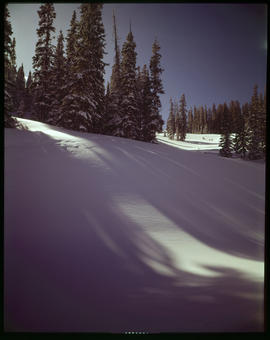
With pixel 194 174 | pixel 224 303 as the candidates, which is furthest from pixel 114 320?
pixel 194 174

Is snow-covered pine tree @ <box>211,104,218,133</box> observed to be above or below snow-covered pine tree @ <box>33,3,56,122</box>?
above

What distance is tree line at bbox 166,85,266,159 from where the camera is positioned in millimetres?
12355

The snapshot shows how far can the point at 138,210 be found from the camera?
14.4ft

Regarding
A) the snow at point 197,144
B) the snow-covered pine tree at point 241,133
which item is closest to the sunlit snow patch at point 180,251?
the snow-covered pine tree at point 241,133

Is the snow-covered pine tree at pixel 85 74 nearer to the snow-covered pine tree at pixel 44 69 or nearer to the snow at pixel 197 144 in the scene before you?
the snow-covered pine tree at pixel 44 69

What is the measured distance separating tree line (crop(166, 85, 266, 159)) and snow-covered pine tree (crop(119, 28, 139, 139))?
1070cm

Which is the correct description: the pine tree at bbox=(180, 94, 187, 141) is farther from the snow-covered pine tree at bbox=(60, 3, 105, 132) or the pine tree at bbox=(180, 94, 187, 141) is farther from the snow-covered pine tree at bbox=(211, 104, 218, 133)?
the snow-covered pine tree at bbox=(60, 3, 105, 132)

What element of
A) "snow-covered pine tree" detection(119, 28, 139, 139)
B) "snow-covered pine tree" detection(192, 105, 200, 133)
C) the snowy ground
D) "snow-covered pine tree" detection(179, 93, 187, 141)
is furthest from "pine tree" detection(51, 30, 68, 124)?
"snow-covered pine tree" detection(192, 105, 200, 133)

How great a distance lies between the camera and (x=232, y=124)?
22.9 meters

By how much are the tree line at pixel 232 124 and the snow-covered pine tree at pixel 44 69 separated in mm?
19888

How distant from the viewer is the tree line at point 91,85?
570 inches

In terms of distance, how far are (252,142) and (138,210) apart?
58.4 feet

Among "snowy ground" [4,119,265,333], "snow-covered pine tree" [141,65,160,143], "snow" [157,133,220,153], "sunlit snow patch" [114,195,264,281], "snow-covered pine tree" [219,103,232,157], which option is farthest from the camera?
"snow" [157,133,220,153]

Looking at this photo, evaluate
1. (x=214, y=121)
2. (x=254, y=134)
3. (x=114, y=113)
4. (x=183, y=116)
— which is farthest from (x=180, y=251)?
(x=214, y=121)
